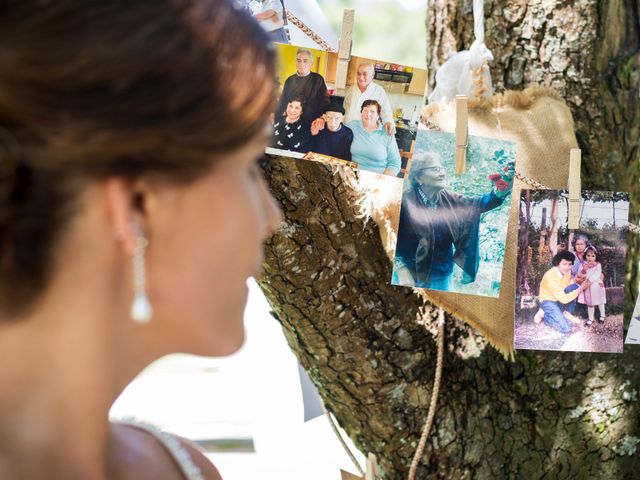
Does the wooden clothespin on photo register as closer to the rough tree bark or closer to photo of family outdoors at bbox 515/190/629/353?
the rough tree bark

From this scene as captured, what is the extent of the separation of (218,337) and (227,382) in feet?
16.3

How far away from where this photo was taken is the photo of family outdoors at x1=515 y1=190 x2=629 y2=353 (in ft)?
4.06

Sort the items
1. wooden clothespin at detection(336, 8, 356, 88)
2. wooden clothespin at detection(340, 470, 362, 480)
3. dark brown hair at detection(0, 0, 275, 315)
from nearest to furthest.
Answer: dark brown hair at detection(0, 0, 275, 315) < wooden clothespin at detection(336, 8, 356, 88) < wooden clothespin at detection(340, 470, 362, 480)

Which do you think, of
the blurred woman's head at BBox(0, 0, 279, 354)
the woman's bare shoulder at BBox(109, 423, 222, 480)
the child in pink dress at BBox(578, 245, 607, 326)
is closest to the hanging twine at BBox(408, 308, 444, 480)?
the child in pink dress at BBox(578, 245, 607, 326)

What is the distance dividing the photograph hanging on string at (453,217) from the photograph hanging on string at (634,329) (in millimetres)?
278

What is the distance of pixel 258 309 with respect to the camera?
3229 millimetres

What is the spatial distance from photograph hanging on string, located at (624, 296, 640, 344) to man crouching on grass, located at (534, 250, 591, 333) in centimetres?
15

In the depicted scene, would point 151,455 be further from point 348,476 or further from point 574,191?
point 574,191

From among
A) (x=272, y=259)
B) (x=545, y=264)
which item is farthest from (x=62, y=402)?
(x=545, y=264)

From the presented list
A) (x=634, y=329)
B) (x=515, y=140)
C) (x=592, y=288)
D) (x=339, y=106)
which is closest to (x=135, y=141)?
(x=339, y=106)

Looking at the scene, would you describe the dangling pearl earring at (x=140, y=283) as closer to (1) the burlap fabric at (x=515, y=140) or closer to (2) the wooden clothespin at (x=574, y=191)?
(1) the burlap fabric at (x=515, y=140)

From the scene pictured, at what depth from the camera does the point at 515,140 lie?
1.24 metres

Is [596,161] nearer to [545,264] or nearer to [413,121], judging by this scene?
[545,264]

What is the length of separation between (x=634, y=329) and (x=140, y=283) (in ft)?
3.25
